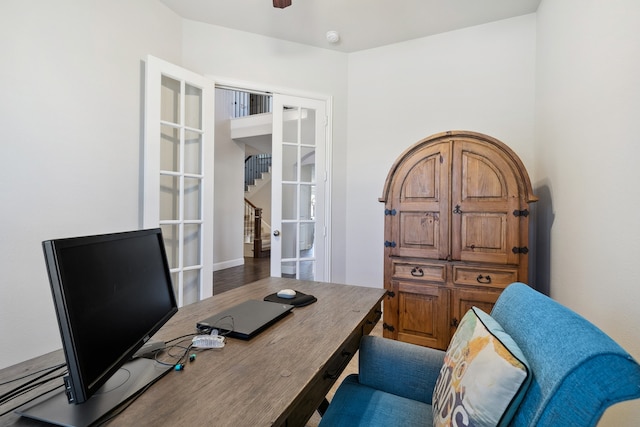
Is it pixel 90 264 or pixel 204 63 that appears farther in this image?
pixel 204 63

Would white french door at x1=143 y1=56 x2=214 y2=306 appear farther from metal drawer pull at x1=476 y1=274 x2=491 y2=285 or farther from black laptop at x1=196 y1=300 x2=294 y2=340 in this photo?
metal drawer pull at x1=476 y1=274 x2=491 y2=285

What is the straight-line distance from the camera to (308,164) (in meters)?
3.30

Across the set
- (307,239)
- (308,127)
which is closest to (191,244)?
(307,239)

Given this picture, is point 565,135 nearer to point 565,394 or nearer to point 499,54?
point 499,54

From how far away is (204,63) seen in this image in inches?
115

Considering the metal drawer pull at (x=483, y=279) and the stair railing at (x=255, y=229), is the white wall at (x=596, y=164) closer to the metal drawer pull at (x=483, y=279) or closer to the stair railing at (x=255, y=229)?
the metal drawer pull at (x=483, y=279)

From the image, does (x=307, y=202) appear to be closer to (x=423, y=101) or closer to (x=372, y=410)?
(x=423, y=101)

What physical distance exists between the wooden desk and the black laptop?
27 mm

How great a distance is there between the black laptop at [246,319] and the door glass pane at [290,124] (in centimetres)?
217

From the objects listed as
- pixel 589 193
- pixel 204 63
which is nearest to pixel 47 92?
pixel 204 63

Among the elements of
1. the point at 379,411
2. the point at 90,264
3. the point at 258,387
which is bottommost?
the point at 379,411

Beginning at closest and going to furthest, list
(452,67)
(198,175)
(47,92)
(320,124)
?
(47,92) < (198,175) < (452,67) < (320,124)

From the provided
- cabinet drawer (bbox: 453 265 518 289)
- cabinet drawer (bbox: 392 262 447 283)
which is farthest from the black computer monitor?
cabinet drawer (bbox: 453 265 518 289)

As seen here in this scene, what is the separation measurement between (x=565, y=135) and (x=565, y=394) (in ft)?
6.27
